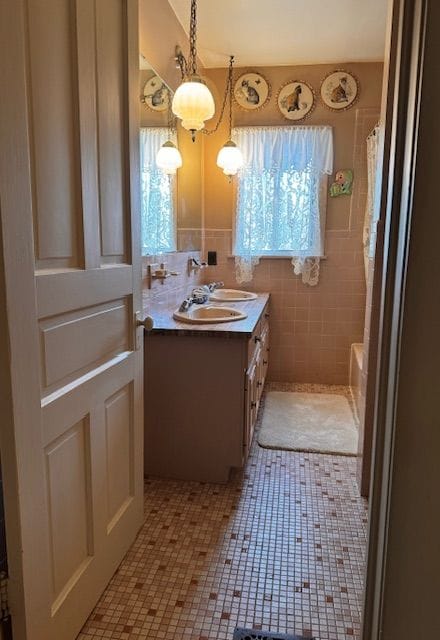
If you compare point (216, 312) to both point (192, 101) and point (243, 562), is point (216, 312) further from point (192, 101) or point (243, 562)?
point (243, 562)

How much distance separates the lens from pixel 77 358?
1283 mm

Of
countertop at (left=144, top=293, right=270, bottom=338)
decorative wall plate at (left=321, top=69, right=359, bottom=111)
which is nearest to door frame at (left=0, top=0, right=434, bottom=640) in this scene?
countertop at (left=144, top=293, right=270, bottom=338)

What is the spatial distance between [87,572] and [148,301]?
1.50 metres

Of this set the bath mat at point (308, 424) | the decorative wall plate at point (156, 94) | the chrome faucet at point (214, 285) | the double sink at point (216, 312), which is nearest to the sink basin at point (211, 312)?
the double sink at point (216, 312)

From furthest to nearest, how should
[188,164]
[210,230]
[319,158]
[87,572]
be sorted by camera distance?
[210,230]
[319,158]
[188,164]
[87,572]

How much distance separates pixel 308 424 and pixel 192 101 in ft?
7.14

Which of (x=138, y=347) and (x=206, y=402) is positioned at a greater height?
(x=138, y=347)

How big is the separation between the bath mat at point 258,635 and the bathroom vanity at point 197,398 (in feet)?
2.90

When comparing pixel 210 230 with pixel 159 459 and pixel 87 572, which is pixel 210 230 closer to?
pixel 159 459

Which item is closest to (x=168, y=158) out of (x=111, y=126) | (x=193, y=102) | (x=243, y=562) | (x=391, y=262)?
(x=193, y=102)

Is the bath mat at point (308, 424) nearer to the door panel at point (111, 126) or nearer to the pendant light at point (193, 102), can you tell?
the door panel at point (111, 126)

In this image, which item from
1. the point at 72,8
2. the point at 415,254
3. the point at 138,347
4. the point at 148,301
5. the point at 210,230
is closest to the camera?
the point at 415,254

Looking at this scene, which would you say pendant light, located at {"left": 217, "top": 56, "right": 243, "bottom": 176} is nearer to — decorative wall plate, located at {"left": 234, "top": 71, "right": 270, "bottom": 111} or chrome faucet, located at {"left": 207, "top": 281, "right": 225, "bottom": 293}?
decorative wall plate, located at {"left": 234, "top": 71, "right": 270, "bottom": 111}

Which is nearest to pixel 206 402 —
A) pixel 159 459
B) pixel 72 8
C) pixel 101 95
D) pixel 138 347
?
pixel 159 459
